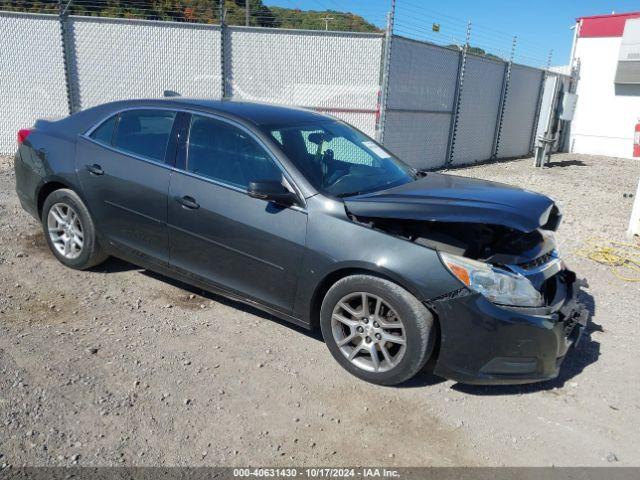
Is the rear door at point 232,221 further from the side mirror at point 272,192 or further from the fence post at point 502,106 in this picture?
the fence post at point 502,106

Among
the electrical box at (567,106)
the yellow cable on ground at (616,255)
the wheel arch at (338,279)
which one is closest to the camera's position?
the wheel arch at (338,279)

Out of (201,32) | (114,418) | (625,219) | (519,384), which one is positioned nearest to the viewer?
(114,418)

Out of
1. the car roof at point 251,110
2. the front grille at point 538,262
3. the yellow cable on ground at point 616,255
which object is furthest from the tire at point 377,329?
the yellow cable on ground at point 616,255

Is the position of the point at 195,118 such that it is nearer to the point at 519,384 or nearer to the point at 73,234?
the point at 73,234

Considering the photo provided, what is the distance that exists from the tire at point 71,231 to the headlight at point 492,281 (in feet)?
10.0

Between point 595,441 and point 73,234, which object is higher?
point 73,234

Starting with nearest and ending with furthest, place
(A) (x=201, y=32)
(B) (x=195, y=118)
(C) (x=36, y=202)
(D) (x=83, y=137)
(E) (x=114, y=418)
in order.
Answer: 1. (E) (x=114, y=418)
2. (B) (x=195, y=118)
3. (D) (x=83, y=137)
4. (C) (x=36, y=202)
5. (A) (x=201, y=32)

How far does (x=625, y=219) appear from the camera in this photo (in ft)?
26.9

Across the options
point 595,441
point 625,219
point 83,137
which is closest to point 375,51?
point 625,219

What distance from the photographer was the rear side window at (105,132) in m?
4.43

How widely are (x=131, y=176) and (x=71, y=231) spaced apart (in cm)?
100

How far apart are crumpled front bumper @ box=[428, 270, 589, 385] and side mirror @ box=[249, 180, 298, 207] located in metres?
1.13

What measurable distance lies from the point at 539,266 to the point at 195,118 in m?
2.69

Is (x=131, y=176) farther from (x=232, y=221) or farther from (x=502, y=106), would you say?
(x=502, y=106)
